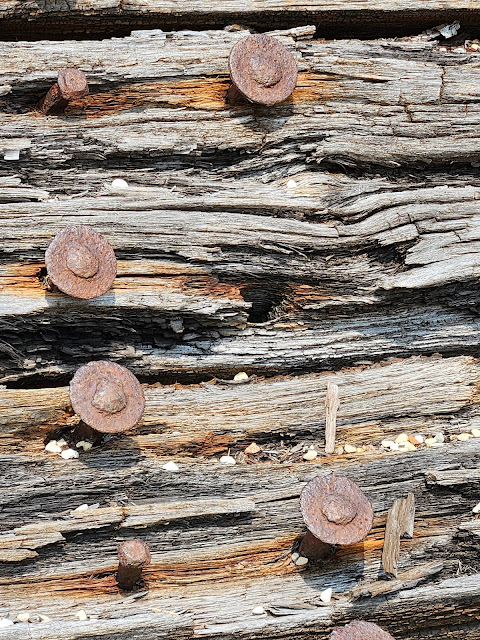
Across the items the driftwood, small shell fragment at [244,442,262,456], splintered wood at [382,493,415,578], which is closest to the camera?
the driftwood

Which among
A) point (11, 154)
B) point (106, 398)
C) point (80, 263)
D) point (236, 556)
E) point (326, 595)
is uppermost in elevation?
point (11, 154)

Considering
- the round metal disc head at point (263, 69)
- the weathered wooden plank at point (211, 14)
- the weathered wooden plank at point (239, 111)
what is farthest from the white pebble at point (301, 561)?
the weathered wooden plank at point (211, 14)

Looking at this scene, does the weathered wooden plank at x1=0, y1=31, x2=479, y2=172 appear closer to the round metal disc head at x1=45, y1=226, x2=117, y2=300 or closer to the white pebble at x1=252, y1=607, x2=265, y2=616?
the round metal disc head at x1=45, y1=226, x2=117, y2=300

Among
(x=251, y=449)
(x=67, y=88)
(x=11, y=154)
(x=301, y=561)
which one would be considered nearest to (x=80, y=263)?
(x=11, y=154)

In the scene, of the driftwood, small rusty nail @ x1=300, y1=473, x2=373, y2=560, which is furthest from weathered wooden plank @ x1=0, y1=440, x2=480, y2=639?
small rusty nail @ x1=300, y1=473, x2=373, y2=560

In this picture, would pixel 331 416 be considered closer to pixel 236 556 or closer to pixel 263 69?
pixel 236 556

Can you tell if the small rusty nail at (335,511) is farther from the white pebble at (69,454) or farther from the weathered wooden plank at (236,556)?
the white pebble at (69,454)
